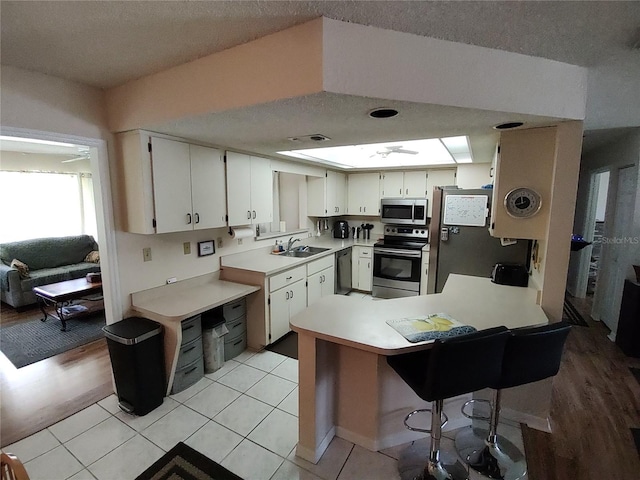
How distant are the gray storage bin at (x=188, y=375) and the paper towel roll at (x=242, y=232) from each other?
128cm

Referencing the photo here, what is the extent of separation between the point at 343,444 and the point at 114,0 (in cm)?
258

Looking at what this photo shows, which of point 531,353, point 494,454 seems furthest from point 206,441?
point 531,353

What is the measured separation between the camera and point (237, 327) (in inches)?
119

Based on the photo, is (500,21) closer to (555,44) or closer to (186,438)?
(555,44)

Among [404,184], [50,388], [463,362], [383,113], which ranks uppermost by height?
[383,113]

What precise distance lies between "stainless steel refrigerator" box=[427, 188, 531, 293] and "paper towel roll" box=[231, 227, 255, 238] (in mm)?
2096

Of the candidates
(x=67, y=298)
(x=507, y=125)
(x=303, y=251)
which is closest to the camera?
(x=507, y=125)

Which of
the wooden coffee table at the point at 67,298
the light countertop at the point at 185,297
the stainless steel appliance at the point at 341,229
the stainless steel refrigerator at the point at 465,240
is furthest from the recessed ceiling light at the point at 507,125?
the wooden coffee table at the point at 67,298

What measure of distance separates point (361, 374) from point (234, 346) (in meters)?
1.61

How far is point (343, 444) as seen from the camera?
76.5 inches

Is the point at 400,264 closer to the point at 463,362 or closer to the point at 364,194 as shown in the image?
the point at 364,194

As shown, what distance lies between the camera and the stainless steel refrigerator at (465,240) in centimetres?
308

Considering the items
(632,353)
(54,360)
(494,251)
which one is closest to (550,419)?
(494,251)

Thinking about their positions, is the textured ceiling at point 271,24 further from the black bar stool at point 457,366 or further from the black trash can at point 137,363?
the black trash can at point 137,363
